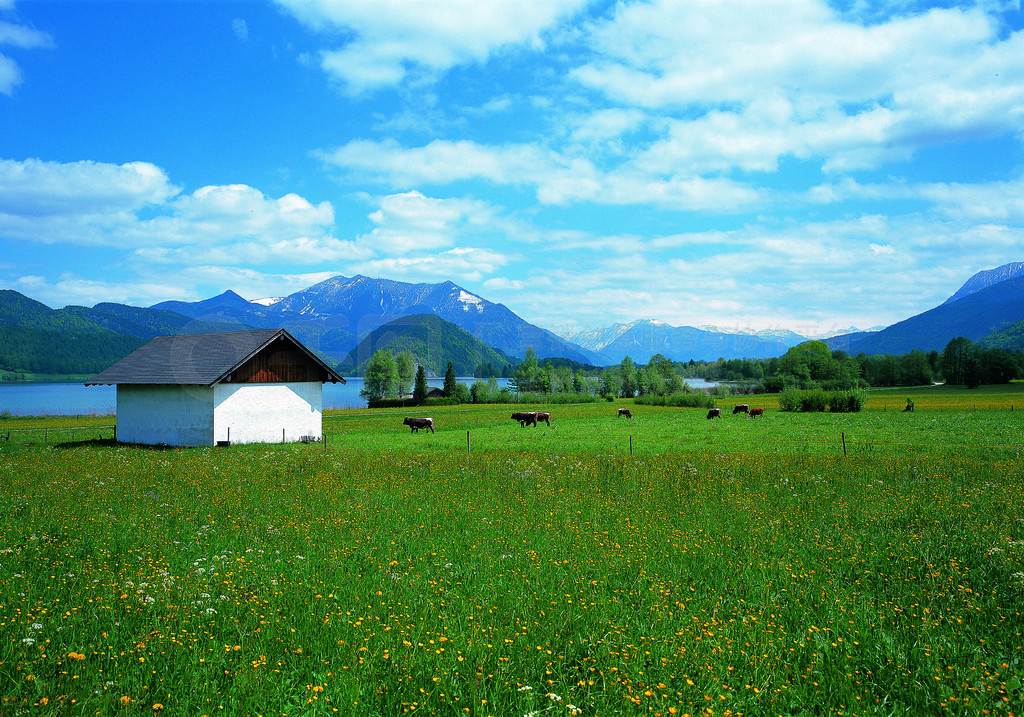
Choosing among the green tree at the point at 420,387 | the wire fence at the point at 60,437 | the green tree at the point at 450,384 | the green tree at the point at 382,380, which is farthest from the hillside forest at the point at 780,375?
the wire fence at the point at 60,437

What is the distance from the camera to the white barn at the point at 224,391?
34562 mm

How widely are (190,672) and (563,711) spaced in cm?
406

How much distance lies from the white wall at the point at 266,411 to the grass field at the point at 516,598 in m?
18.7

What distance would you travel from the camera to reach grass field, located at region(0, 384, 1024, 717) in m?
5.81

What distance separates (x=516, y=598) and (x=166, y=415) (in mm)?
36306

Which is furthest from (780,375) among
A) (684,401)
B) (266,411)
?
(266,411)

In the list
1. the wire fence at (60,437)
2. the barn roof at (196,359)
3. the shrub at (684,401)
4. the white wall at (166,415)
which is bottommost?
the shrub at (684,401)

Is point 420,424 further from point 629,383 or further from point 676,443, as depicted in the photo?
point 629,383

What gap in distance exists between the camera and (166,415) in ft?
119

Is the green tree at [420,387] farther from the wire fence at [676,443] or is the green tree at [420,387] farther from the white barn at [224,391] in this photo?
the white barn at [224,391]

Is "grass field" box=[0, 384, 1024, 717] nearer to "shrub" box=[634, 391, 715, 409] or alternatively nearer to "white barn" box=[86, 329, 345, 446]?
"white barn" box=[86, 329, 345, 446]

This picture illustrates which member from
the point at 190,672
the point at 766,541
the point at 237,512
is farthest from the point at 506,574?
the point at 237,512

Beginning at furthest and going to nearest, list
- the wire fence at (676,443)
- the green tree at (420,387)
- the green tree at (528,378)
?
the green tree at (528,378) → the green tree at (420,387) → the wire fence at (676,443)

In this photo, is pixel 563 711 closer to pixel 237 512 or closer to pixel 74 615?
pixel 74 615
